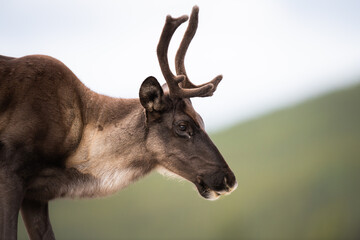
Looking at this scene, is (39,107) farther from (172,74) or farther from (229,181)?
(229,181)

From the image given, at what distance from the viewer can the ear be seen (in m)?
5.19

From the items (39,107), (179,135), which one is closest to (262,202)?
(179,135)

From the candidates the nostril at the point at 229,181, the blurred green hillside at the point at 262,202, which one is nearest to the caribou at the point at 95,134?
the nostril at the point at 229,181

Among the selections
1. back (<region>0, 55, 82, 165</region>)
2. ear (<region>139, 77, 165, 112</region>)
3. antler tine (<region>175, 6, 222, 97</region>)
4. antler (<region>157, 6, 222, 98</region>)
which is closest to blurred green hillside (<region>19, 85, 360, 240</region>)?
antler tine (<region>175, 6, 222, 97</region>)

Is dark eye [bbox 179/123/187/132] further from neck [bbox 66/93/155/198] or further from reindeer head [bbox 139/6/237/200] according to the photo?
neck [bbox 66/93/155/198]

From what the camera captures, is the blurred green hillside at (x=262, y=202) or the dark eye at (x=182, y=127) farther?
the blurred green hillside at (x=262, y=202)

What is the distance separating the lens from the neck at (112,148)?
530cm

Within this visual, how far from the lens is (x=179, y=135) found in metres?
5.29

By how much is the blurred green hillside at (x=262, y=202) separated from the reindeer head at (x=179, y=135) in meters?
7.88

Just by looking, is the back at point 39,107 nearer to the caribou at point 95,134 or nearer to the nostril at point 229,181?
the caribou at point 95,134

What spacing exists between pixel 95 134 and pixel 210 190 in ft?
4.92

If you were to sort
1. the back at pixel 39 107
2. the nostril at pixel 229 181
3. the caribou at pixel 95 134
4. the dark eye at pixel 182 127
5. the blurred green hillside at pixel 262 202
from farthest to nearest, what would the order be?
the blurred green hillside at pixel 262 202 → the dark eye at pixel 182 127 → the nostril at pixel 229 181 → the caribou at pixel 95 134 → the back at pixel 39 107

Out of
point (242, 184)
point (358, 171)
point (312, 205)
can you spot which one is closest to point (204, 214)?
point (242, 184)

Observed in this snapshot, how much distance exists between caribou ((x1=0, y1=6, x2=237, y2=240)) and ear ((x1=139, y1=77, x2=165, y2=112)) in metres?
0.01
